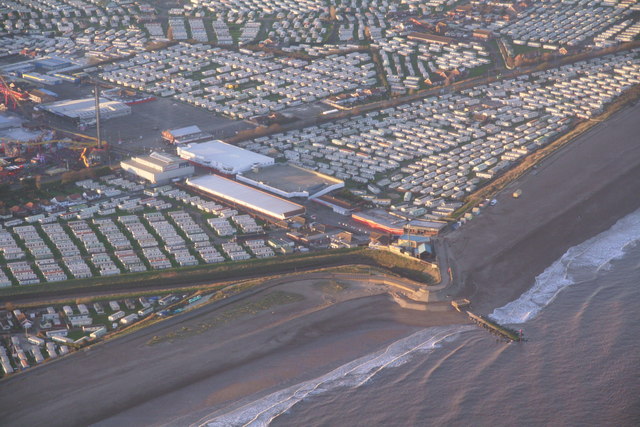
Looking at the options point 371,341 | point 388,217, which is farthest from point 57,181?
point 371,341

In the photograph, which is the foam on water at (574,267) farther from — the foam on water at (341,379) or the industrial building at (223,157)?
the industrial building at (223,157)

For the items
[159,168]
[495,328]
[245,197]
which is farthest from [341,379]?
[159,168]

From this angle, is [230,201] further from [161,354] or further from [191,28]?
[191,28]

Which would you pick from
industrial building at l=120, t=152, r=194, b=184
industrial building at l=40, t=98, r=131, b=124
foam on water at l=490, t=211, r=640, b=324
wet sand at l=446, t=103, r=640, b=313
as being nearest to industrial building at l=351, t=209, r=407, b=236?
wet sand at l=446, t=103, r=640, b=313

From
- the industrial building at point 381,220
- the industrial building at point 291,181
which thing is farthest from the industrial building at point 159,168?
the industrial building at point 381,220

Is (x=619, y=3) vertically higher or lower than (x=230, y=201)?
higher

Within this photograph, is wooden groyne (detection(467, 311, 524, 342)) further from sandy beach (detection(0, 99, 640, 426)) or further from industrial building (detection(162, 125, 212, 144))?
industrial building (detection(162, 125, 212, 144))
